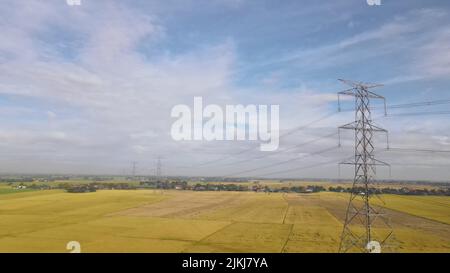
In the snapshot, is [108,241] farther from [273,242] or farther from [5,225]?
[5,225]

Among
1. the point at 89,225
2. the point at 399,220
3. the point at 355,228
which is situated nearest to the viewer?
the point at 355,228
